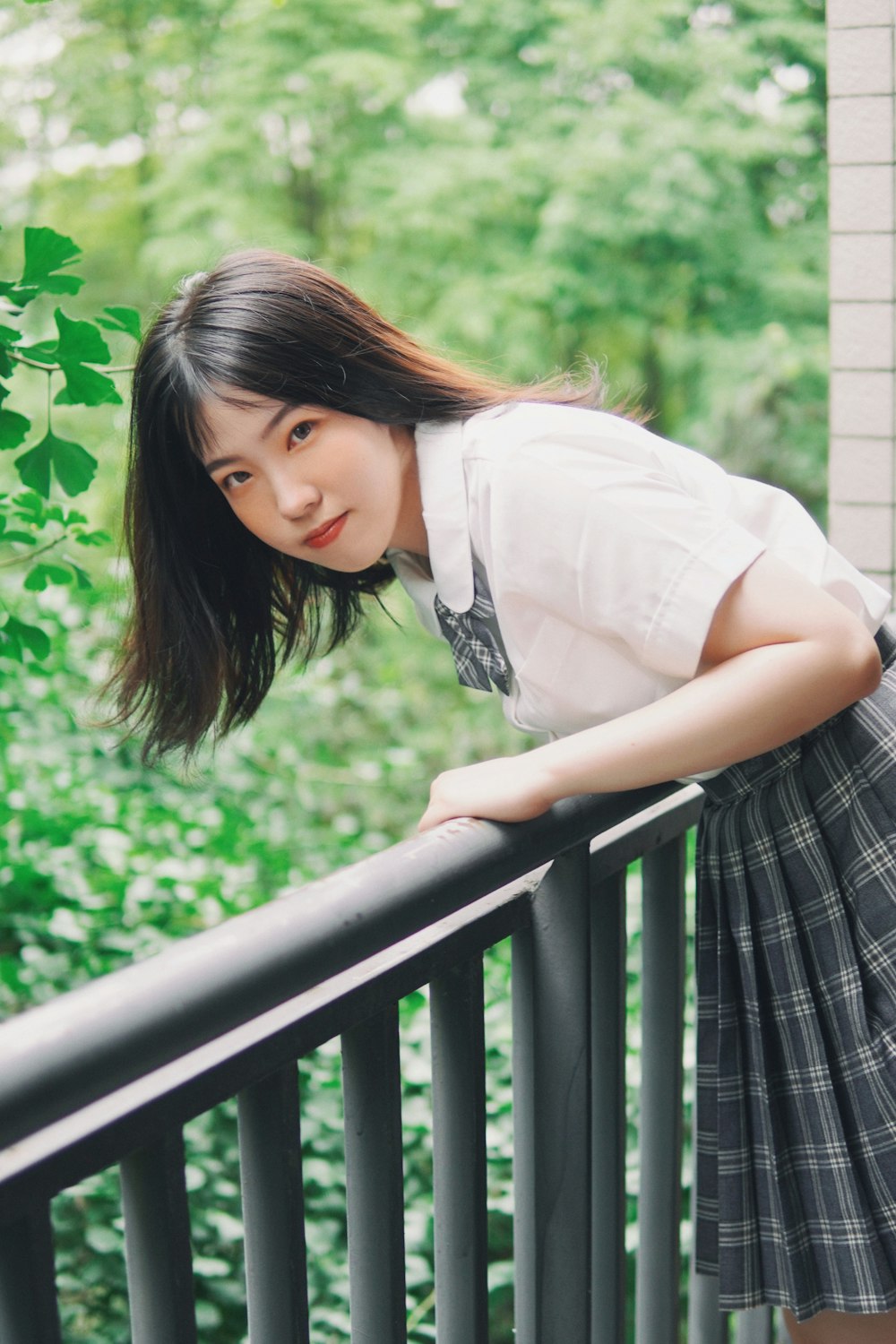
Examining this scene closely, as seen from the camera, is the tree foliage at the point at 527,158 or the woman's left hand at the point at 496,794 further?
the tree foliage at the point at 527,158

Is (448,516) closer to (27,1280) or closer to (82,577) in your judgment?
(82,577)

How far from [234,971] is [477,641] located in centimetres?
70

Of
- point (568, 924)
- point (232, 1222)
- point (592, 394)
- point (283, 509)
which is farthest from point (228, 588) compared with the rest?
point (232, 1222)

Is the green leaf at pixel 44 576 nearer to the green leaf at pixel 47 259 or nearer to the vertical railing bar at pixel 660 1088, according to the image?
the green leaf at pixel 47 259

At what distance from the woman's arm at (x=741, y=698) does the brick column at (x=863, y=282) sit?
170 centimetres

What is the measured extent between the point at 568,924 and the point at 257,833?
127 inches

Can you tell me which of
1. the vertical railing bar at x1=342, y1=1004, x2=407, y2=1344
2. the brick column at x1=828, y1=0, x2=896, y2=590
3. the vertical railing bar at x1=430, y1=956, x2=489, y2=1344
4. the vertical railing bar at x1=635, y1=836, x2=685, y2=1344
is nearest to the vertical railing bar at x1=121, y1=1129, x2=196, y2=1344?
the vertical railing bar at x1=342, y1=1004, x2=407, y2=1344

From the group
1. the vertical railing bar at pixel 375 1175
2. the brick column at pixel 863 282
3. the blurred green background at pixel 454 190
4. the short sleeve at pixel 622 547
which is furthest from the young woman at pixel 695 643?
the blurred green background at pixel 454 190

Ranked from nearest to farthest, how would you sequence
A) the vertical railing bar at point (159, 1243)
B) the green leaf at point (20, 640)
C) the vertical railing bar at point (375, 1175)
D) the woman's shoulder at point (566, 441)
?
1. the vertical railing bar at point (159, 1243)
2. the vertical railing bar at point (375, 1175)
3. the woman's shoulder at point (566, 441)
4. the green leaf at point (20, 640)

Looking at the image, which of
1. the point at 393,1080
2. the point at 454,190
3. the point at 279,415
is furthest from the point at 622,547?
the point at 454,190

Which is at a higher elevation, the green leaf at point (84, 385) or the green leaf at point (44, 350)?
the green leaf at point (44, 350)

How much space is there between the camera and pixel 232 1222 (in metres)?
2.33

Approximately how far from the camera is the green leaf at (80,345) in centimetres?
122

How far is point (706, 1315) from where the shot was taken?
1432 millimetres
